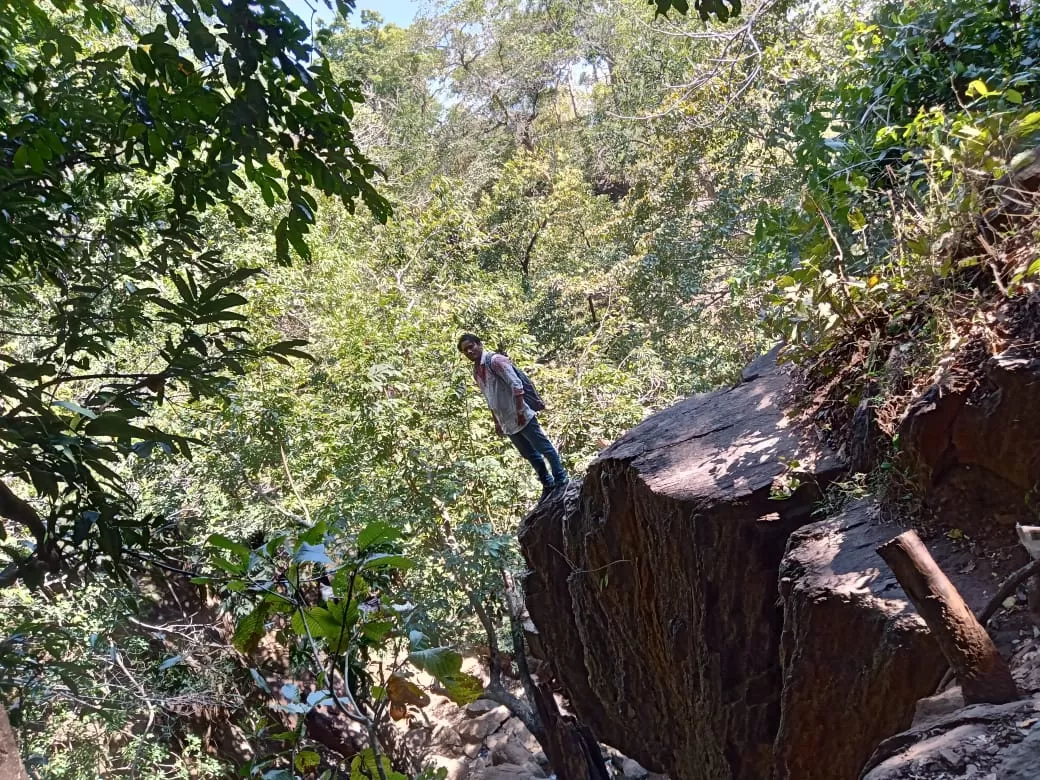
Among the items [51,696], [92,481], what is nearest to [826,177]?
[92,481]

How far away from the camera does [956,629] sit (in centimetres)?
179

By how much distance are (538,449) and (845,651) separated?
134 inches

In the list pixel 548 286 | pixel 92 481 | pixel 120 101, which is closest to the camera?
pixel 92 481

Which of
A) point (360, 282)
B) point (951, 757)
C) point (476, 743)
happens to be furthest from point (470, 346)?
point (476, 743)

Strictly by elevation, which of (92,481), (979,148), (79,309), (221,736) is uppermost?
(79,309)

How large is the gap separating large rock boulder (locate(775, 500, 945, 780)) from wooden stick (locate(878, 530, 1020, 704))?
61 centimetres

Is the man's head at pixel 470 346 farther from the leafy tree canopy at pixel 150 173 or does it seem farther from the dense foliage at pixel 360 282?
the leafy tree canopy at pixel 150 173

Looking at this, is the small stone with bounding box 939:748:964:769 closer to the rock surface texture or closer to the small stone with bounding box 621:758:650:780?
the rock surface texture

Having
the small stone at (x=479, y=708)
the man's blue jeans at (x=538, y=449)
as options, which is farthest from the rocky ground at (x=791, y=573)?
the small stone at (x=479, y=708)

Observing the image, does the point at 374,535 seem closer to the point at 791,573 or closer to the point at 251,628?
the point at 251,628

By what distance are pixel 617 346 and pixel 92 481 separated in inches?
458

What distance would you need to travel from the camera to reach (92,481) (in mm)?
1661

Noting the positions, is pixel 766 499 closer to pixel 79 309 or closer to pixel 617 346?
pixel 79 309

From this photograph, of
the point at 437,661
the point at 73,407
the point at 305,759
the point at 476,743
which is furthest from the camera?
the point at 476,743
